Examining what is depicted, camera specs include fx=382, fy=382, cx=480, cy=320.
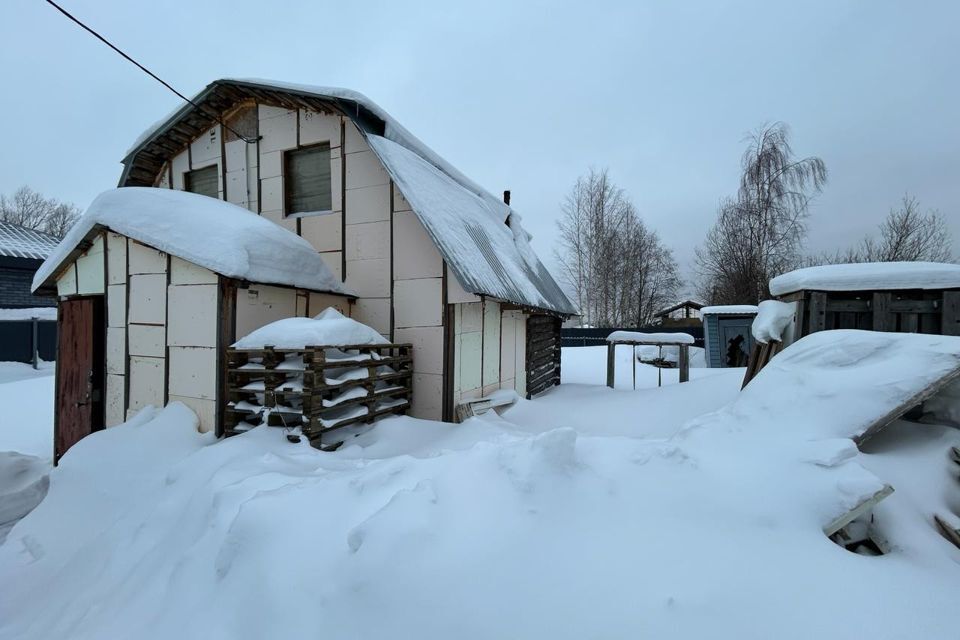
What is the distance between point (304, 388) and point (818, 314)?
6.30 m

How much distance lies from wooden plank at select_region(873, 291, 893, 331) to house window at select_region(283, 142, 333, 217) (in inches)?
320

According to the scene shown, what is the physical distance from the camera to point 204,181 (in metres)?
8.34

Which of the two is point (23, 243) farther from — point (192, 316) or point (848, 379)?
point (848, 379)

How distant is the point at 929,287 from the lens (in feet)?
14.5

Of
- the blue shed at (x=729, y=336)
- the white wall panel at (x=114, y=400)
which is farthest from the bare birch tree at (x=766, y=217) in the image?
the white wall panel at (x=114, y=400)

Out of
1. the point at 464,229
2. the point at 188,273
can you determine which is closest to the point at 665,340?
the point at 464,229

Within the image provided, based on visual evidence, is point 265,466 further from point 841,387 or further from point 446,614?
point 841,387

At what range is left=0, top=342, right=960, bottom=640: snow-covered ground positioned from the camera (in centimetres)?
175

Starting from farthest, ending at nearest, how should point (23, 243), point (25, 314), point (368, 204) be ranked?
point (23, 243) < point (25, 314) < point (368, 204)

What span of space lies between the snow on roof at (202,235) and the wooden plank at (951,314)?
8089mm

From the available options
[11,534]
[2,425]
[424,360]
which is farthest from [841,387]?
[2,425]

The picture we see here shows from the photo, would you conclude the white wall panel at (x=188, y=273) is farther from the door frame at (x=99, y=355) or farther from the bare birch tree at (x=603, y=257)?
the bare birch tree at (x=603, y=257)

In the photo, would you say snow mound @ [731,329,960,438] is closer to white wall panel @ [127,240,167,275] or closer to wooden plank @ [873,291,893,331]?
wooden plank @ [873,291,893,331]

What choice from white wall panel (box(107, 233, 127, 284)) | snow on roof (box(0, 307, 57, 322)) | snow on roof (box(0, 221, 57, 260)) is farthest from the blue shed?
snow on roof (box(0, 221, 57, 260))
